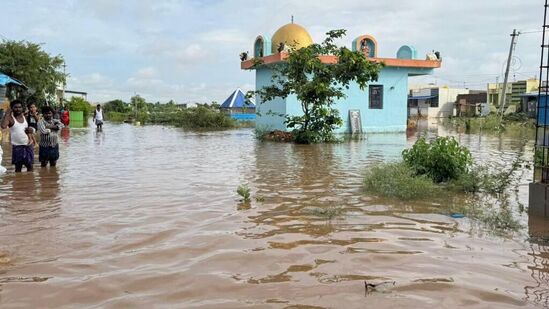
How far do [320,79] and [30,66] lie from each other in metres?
23.0

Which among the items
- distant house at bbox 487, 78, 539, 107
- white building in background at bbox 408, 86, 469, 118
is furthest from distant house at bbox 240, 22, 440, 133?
white building in background at bbox 408, 86, 469, 118

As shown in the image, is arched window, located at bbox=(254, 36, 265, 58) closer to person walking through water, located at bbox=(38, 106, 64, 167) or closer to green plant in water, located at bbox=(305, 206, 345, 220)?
person walking through water, located at bbox=(38, 106, 64, 167)

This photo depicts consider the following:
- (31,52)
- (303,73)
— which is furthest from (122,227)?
(31,52)

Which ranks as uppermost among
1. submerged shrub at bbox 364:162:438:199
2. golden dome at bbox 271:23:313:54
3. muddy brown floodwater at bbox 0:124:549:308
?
golden dome at bbox 271:23:313:54

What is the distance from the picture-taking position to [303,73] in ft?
63.8

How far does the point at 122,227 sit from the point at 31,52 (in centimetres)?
3181

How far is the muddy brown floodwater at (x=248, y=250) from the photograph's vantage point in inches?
152

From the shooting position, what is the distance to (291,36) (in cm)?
2503

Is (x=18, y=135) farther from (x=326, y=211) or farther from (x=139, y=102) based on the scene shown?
(x=139, y=102)

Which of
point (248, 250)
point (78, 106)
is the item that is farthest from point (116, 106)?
point (248, 250)

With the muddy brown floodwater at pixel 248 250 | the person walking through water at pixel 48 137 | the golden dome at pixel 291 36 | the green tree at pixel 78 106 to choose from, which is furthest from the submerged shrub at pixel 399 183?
the green tree at pixel 78 106

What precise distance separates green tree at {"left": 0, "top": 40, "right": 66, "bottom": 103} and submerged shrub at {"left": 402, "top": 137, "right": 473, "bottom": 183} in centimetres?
2812

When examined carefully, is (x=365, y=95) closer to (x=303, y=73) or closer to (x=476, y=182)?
(x=303, y=73)

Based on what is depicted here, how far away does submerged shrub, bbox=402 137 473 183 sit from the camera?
8.70 m
